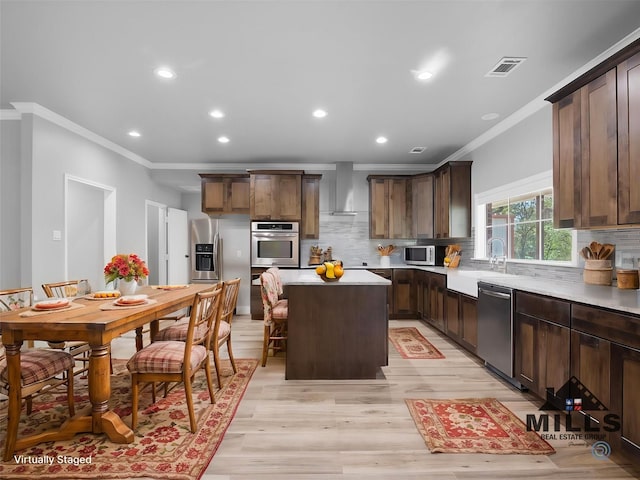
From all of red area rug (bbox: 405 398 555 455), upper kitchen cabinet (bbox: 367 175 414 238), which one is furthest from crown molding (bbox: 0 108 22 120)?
red area rug (bbox: 405 398 555 455)

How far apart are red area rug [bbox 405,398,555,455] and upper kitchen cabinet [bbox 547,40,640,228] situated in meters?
1.47

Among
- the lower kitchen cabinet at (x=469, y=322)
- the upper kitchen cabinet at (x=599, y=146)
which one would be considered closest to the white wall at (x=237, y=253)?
the lower kitchen cabinet at (x=469, y=322)

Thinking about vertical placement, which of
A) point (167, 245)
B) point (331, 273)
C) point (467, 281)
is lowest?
point (467, 281)

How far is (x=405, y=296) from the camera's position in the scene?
5.33 meters

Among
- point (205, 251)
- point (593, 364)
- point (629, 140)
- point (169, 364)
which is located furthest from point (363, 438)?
point (205, 251)

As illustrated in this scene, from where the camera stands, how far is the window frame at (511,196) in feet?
10.0

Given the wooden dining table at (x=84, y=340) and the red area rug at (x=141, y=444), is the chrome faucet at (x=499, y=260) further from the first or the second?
the wooden dining table at (x=84, y=340)

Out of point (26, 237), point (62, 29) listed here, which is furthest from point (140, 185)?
point (62, 29)

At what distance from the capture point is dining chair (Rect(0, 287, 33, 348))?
238 cm

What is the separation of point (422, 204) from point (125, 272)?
4.42m

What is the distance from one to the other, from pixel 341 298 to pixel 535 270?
6.83 feet

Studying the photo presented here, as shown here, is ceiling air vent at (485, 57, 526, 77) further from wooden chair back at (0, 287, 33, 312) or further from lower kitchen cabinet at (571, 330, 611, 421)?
wooden chair back at (0, 287, 33, 312)

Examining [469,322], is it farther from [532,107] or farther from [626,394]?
[532,107]

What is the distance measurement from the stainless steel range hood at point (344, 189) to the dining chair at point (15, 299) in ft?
13.8
